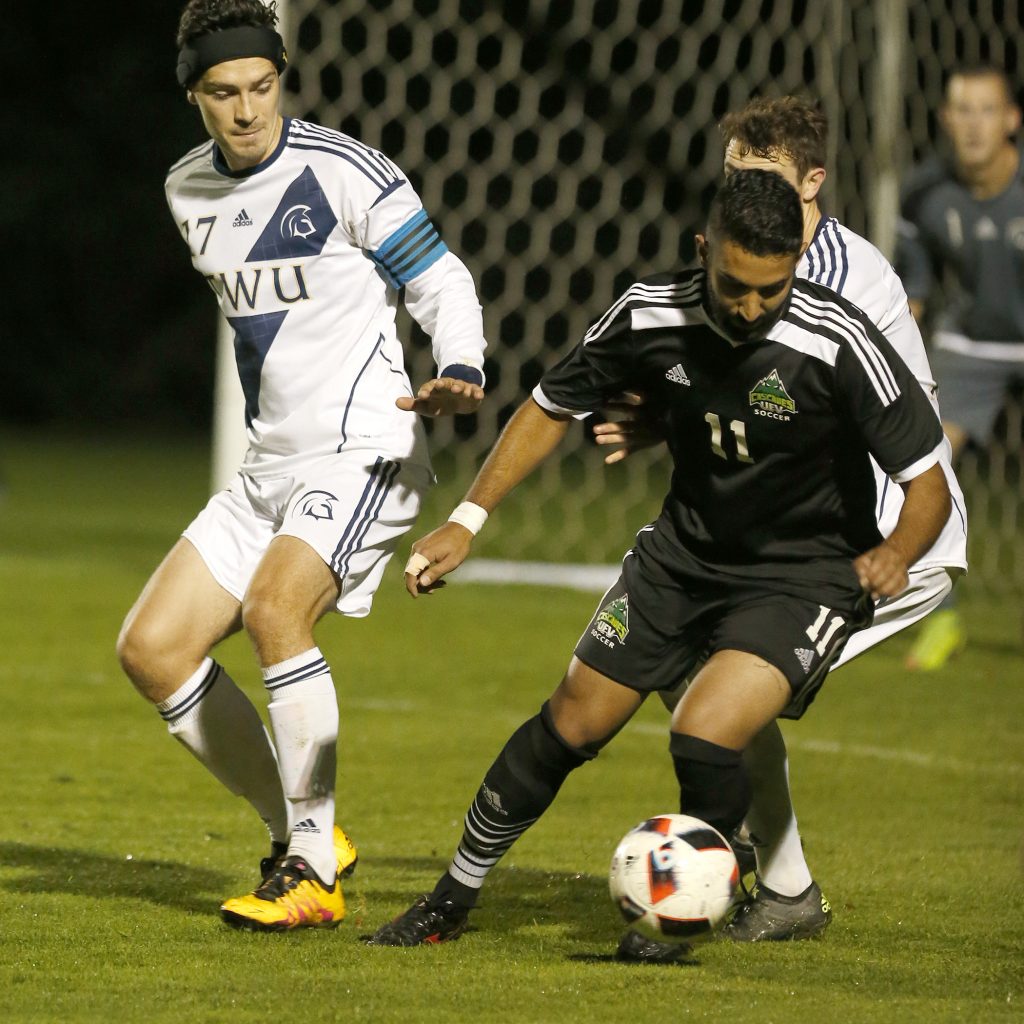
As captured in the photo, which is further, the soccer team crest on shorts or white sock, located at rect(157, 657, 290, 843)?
white sock, located at rect(157, 657, 290, 843)

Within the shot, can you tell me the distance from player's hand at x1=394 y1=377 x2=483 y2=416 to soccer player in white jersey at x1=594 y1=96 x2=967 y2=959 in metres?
0.29

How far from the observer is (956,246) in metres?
8.62

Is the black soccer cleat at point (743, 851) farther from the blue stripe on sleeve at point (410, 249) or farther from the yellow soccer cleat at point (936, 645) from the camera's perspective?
the yellow soccer cleat at point (936, 645)

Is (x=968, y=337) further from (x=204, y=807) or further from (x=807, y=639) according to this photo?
(x=807, y=639)

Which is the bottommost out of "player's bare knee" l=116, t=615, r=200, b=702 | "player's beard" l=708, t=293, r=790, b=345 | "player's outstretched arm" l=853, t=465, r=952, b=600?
"player's bare knee" l=116, t=615, r=200, b=702

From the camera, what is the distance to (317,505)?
4.35 metres

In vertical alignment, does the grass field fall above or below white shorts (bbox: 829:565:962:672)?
below

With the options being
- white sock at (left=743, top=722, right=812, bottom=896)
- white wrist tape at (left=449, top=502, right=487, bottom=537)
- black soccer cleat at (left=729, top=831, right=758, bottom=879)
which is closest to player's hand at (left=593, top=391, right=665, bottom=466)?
white wrist tape at (left=449, top=502, right=487, bottom=537)

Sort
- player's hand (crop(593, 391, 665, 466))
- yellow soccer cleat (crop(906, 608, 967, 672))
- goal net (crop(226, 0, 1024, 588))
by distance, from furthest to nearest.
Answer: goal net (crop(226, 0, 1024, 588)), yellow soccer cleat (crop(906, 608, 967, 672)), player's hand (crop(593, 391, 665, 466))

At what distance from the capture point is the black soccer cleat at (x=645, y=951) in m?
3.86

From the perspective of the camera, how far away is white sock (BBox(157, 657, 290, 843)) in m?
4.44

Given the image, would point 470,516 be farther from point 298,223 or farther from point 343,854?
point 343,854

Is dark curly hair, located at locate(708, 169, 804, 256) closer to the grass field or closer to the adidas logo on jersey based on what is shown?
the adidas logo on jersey

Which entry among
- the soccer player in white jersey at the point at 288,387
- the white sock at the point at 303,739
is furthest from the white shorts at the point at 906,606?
the white sock at the point at 303,739
